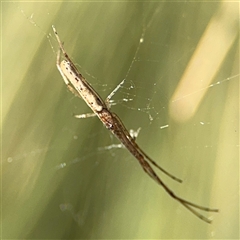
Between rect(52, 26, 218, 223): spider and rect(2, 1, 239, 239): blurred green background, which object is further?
rect(2, 1, 239, 239): blurred green background

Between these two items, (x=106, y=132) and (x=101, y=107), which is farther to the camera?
(x=106, y=132)

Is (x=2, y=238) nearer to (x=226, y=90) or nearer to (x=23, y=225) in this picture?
(x=23, y=225)

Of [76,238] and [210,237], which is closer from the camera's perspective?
[210,237]

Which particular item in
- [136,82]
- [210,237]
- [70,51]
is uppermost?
[70,51]

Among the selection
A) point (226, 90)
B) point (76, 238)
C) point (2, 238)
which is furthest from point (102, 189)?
point (226, 90)

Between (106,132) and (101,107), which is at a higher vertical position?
(101,107)

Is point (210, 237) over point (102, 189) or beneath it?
beneath

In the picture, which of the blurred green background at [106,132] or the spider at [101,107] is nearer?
the spider at [101,107]
